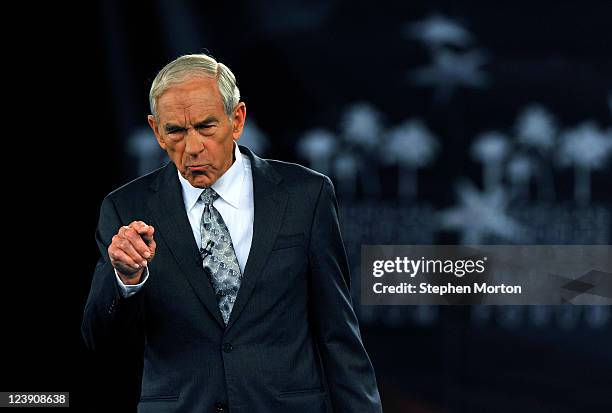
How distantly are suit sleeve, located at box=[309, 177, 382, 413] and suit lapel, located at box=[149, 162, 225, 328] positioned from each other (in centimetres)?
21

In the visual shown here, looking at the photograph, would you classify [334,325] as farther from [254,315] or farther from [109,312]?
[109,312]

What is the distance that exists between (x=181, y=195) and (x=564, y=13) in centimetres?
198

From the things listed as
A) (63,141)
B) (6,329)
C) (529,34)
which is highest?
(529,34)

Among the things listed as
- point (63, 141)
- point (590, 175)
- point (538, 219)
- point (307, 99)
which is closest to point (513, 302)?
point (538, 219)

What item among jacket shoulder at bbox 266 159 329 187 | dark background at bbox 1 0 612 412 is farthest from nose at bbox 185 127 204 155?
dark background at bbox 1 0 612 412

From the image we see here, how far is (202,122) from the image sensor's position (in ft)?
6.02

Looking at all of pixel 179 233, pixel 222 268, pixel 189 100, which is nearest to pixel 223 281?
pixel 222 268

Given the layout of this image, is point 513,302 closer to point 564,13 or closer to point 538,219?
point 538,219

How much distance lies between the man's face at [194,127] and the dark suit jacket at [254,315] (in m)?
0.12

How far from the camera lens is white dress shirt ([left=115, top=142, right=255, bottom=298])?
1.95m

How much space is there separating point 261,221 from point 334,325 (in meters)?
0.25

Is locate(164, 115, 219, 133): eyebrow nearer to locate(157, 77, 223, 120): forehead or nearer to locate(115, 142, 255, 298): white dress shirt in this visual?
locate(157, 77, 223, 120): forehead

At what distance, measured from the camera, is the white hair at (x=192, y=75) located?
185 centimetres

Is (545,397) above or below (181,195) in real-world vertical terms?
below
